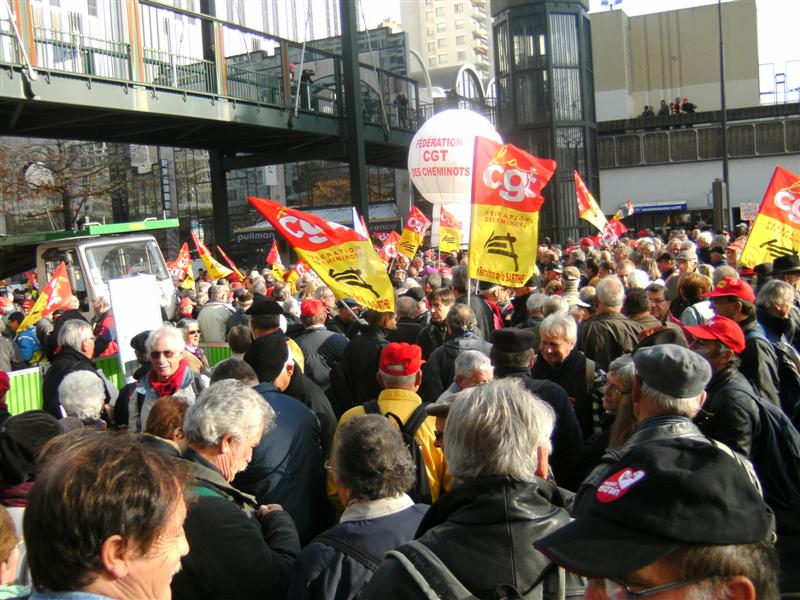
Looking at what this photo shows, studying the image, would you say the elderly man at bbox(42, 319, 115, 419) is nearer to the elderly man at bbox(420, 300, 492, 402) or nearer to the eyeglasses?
the elderly man at bbox(420, 300, 492, 402)

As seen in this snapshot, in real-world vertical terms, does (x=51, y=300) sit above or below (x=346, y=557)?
above

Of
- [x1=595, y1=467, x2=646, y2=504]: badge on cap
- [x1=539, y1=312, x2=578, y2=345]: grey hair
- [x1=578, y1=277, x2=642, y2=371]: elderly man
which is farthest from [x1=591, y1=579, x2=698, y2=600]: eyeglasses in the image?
[x1=578, y1=277, x2=642, y2=371]: elderly man

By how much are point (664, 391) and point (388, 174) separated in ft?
151

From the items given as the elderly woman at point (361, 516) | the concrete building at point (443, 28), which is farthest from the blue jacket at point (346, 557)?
the concrete building at point (443, 28)

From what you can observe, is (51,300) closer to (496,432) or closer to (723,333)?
(723,333)

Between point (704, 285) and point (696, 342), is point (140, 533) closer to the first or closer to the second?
point (696, 342)

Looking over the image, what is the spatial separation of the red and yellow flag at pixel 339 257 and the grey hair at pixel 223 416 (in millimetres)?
3471

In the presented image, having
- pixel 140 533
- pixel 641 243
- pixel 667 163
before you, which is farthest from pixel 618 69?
pixel 140 533

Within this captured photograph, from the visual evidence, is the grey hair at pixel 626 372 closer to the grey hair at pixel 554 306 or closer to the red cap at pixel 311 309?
the grey hair at pixel 554 306

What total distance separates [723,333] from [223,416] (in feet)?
8.19

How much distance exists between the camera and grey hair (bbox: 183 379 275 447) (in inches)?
137

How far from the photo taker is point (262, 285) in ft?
40.2

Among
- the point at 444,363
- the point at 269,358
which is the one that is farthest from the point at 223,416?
the point at 444,363

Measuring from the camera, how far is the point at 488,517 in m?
2.46
